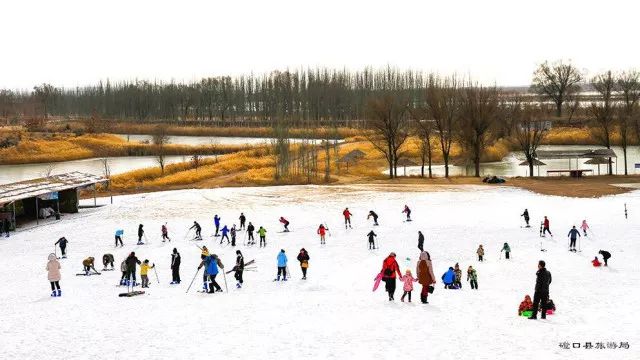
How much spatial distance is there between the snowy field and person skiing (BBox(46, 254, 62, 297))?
0.44 meters

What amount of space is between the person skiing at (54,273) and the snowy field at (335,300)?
437 millimetres

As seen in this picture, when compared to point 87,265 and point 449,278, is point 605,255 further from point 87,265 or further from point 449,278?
point 87,265

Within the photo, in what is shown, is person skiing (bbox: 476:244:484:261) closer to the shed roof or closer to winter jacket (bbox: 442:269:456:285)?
winter jacket (bbox: 442:269:456:285)

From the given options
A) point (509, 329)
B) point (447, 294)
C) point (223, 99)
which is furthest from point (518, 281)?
point (223, 99)

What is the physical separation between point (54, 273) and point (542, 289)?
1667 centimetres

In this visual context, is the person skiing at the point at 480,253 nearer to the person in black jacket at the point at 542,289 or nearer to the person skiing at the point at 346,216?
the person in black jacket at the point at 542,289

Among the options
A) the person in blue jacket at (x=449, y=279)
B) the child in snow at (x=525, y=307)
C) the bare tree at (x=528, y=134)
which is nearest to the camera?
the child in snow at (x=525, y=307)

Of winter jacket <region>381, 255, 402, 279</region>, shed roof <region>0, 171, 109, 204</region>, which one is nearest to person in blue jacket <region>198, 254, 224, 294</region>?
winter jacket <region>381, 255, 402, 279</region>

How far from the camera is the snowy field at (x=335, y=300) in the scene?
621 inches

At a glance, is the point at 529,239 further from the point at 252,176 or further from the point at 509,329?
the point at 252,176

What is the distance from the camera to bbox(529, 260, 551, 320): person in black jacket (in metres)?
16.8

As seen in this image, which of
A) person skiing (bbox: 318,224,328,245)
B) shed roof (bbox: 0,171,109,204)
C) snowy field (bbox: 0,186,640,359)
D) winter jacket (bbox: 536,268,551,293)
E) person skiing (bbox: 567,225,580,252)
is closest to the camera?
snowy field (bbox: 0,186,640,359)

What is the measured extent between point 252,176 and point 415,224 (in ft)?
99.5

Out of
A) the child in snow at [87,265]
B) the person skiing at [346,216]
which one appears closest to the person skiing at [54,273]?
the child in snow at [87,265]
